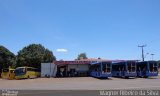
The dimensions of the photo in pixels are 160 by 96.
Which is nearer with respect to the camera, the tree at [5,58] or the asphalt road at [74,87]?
the asphalt road at [74,87]

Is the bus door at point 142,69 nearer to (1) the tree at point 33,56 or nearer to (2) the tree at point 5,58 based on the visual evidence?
(1) the tree at point 33,56

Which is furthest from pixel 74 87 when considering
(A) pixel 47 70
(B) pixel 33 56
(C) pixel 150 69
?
(B) pixel 33 56

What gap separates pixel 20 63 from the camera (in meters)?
76.2

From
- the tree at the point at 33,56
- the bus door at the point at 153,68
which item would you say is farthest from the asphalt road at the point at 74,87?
the tree at the point at 33,56

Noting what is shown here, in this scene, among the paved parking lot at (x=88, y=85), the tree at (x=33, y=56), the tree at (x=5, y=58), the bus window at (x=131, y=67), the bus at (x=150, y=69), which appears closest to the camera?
the paved parking lot at (x=88, y=85)

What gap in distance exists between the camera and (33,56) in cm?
7644

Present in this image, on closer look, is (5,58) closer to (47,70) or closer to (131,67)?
(47,70)

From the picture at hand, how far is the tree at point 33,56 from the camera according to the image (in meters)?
75.5

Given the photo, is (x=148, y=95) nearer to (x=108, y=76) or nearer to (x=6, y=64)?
(x=108, y=76)

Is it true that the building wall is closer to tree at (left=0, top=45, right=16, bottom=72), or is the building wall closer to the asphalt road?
tree at (left=0, top=45, right=16, bottom=72)

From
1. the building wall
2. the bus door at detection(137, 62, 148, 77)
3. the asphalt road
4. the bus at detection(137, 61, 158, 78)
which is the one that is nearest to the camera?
the asphalt road

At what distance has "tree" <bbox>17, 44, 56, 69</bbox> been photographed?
2972 inches

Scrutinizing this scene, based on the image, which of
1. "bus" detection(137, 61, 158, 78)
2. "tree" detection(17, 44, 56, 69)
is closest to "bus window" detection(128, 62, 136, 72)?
"bus" detection(137, 61, 158, 78)

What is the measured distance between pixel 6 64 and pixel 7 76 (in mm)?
14710
